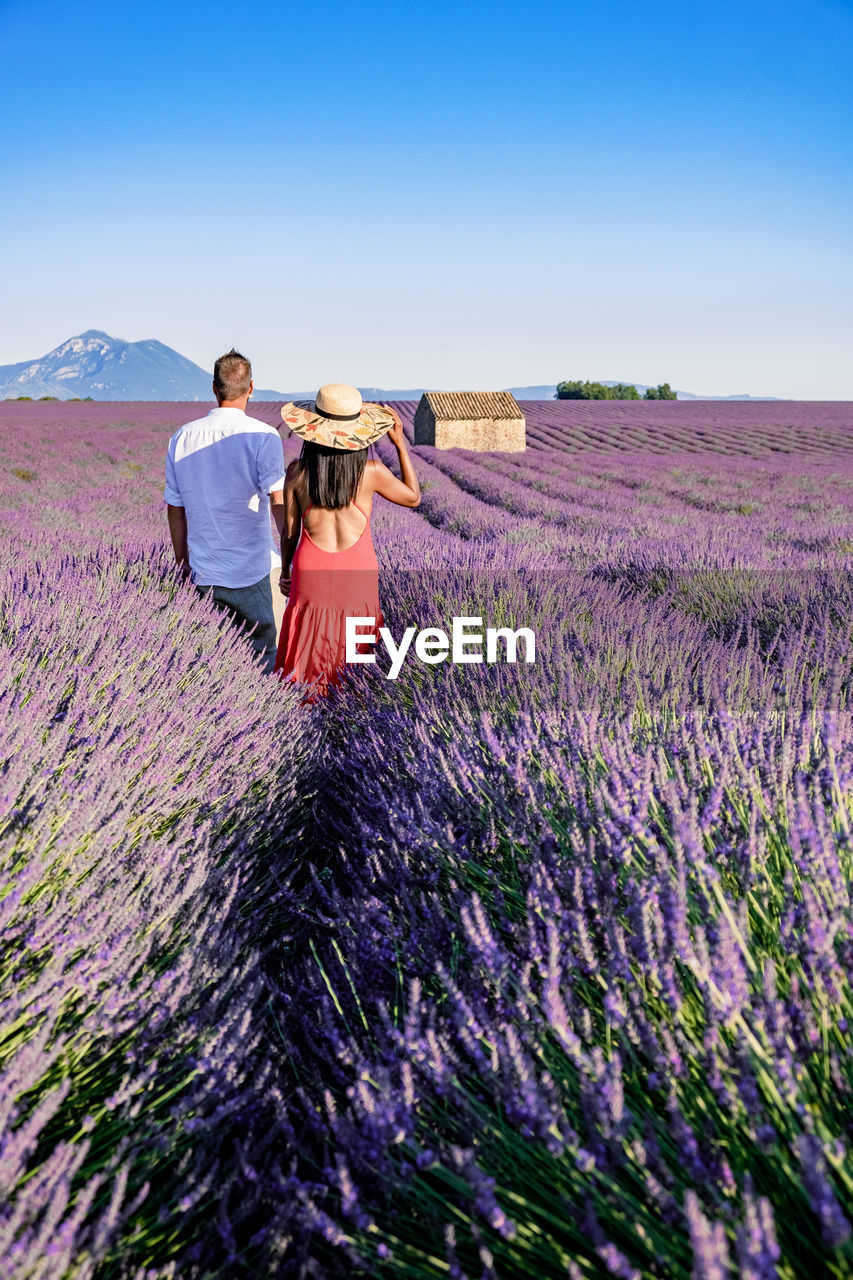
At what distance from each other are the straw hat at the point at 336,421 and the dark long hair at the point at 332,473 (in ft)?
0.16

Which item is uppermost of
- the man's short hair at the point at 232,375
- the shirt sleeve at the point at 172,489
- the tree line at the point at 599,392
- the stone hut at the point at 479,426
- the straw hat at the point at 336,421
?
the tree line at the point at 599,392

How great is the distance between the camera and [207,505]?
10.7 ft

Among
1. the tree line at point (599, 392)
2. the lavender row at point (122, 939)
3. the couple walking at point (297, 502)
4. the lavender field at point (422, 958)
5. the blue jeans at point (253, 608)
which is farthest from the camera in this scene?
the tree line at point (599, 392)

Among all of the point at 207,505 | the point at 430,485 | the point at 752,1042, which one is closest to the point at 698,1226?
the point at 752,1042

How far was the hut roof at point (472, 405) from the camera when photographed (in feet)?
84.6

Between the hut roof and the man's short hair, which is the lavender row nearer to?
the man's short hair

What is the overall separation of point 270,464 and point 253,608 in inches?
27.8

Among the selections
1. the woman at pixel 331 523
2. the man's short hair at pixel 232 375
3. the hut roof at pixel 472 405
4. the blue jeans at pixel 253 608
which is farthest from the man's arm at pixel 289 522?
the hut roof at pixel 472 405

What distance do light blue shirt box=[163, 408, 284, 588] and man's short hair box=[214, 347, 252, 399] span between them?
0.07 m

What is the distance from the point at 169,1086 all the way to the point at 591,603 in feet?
8.90

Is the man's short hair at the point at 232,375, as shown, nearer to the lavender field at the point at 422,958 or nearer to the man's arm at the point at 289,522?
the man's arm at the point at 289,522

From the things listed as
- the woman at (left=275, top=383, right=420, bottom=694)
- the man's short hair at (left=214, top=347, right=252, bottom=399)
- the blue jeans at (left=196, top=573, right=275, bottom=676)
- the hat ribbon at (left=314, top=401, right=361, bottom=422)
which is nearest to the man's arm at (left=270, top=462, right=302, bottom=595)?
the woman at (left=275, top=383, right=420, bottom=694)

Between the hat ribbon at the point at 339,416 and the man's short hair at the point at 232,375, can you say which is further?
the man's short hair at the point at 232,375

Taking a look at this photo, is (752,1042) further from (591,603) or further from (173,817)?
(591,603)
